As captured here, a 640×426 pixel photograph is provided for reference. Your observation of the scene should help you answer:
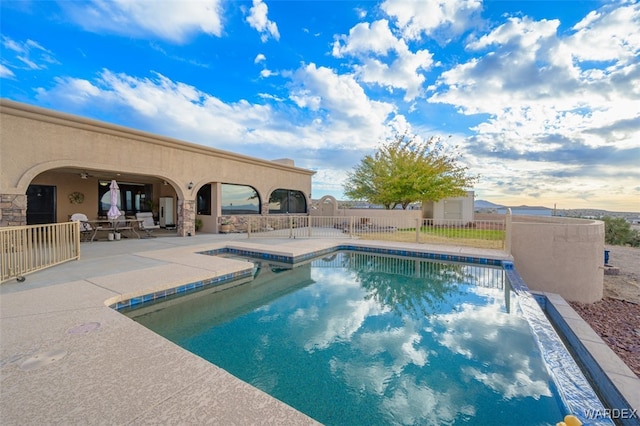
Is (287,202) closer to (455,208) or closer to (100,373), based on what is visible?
(455,208)

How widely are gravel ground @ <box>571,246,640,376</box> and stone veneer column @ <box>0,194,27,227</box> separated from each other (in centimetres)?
1323

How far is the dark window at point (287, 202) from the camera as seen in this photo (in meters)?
15.9

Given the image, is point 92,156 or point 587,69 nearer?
point 92,156

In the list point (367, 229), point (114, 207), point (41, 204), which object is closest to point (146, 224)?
point (114, 207)

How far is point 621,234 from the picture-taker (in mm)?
18828

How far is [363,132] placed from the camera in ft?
57.8

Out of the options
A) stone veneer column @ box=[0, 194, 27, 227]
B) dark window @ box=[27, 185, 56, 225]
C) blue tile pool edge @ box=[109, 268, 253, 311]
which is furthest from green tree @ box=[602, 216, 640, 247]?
dark window @ box=[27, 185, 56, 225]

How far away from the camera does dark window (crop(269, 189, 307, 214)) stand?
52.1ft

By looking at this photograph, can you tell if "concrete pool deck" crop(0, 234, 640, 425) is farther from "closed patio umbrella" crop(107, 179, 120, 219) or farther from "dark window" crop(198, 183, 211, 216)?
"dark window" crop(198, 183, 211, 216)

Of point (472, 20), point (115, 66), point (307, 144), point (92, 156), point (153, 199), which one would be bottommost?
point (153, 199)

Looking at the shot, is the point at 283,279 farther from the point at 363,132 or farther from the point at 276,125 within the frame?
the point at 363,132

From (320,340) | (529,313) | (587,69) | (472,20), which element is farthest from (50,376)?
(587,69)

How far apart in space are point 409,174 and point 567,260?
1018 cm

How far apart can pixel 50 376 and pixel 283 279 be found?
467 cm
